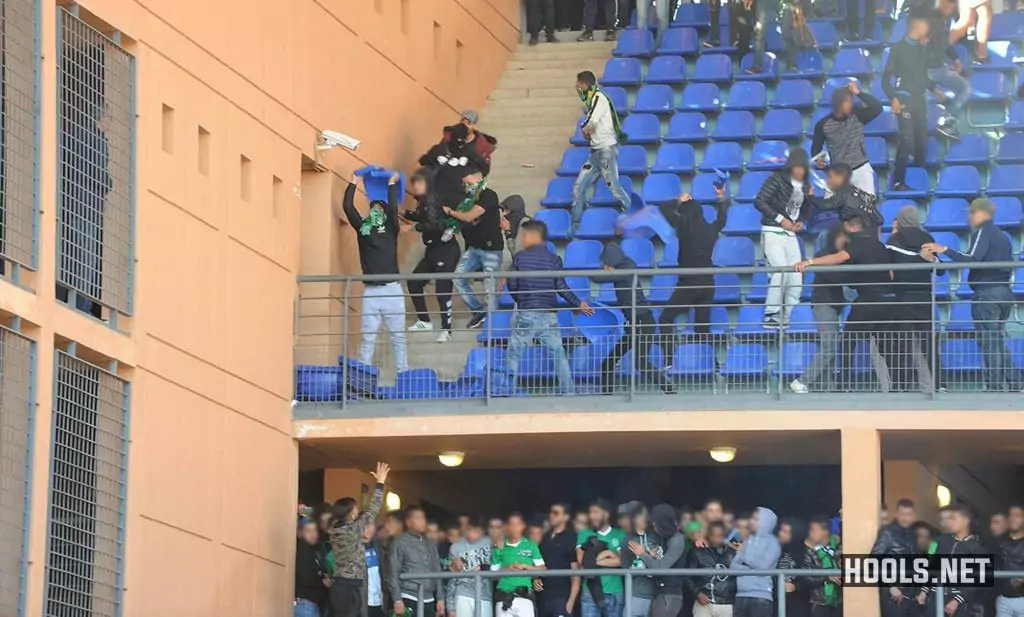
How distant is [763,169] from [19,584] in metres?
8.44

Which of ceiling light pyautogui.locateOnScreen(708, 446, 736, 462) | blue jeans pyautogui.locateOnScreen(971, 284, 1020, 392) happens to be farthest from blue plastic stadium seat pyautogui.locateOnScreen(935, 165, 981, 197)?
ceiling light pyautogui.locateOnScreen(708, 446, 736, 462)

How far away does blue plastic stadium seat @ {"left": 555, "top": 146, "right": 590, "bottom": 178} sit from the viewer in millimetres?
18562

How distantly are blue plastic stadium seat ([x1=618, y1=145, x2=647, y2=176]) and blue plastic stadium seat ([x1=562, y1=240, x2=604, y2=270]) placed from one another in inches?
54.3

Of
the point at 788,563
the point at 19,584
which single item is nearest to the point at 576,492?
the point at 788,563

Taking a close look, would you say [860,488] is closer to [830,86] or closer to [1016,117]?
[1016,117]

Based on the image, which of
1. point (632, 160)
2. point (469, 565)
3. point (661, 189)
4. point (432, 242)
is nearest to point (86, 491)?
point (469, 565)

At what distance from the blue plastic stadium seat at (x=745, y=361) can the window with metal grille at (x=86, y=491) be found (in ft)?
13.9

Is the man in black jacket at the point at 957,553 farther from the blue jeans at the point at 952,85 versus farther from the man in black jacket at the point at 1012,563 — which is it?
the blue jeans at the point at 952,85

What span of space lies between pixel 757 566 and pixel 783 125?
5.69m

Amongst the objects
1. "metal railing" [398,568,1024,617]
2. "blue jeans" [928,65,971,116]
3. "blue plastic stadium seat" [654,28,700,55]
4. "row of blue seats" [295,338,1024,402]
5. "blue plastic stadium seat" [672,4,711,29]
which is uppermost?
"blue plastic stadium seat" [672,4,711,29]

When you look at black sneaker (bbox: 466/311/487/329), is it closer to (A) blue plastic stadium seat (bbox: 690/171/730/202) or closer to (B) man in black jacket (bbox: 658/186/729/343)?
(B) man in black jacket (bbox: 658/186/729/343)

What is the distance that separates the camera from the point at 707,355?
1502 cm

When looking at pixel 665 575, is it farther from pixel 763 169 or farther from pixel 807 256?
pixel 763 169

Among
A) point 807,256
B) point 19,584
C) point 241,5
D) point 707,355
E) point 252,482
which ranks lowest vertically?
point 19,584
